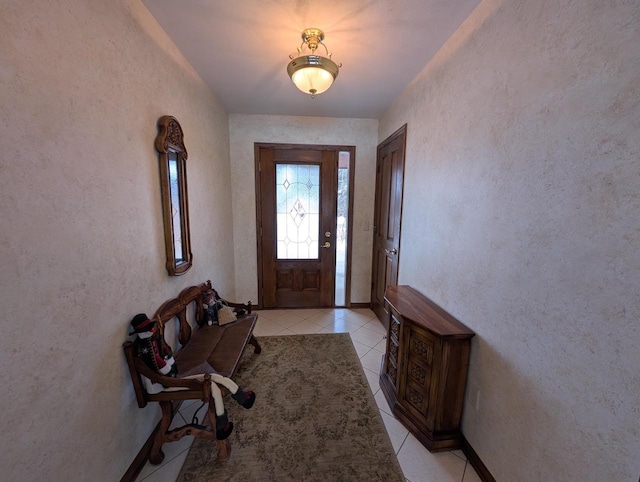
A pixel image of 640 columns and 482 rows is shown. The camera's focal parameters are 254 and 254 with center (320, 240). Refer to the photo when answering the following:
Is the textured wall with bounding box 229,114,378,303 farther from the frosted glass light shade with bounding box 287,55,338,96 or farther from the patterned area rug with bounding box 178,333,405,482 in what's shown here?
the frosted glass light shade with bounding box 287,55,338,96

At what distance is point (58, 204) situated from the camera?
0.98m

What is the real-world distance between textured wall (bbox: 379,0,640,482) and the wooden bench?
155 cm

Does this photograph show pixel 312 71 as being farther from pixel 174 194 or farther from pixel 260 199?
pixel 260 199

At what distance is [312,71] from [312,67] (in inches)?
1.2

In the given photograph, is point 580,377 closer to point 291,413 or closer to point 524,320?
point 524,320

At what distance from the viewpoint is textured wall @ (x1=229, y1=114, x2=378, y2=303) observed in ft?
10.7

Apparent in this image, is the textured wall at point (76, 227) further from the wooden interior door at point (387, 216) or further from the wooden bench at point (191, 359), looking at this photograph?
the wooden interior door at point (387, 216)

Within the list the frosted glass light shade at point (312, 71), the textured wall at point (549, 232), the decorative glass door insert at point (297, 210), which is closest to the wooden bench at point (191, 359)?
the decorative glass door insert at point (297, 210)

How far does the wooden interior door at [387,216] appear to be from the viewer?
2.67 m

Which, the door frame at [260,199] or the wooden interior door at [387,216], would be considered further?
the door frame at [260,199]

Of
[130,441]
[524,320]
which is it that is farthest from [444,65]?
[130,441]

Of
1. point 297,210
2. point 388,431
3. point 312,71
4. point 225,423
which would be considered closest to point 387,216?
point 297,210

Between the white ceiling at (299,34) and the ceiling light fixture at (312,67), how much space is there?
58 mm

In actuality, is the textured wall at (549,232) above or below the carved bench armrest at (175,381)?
above
